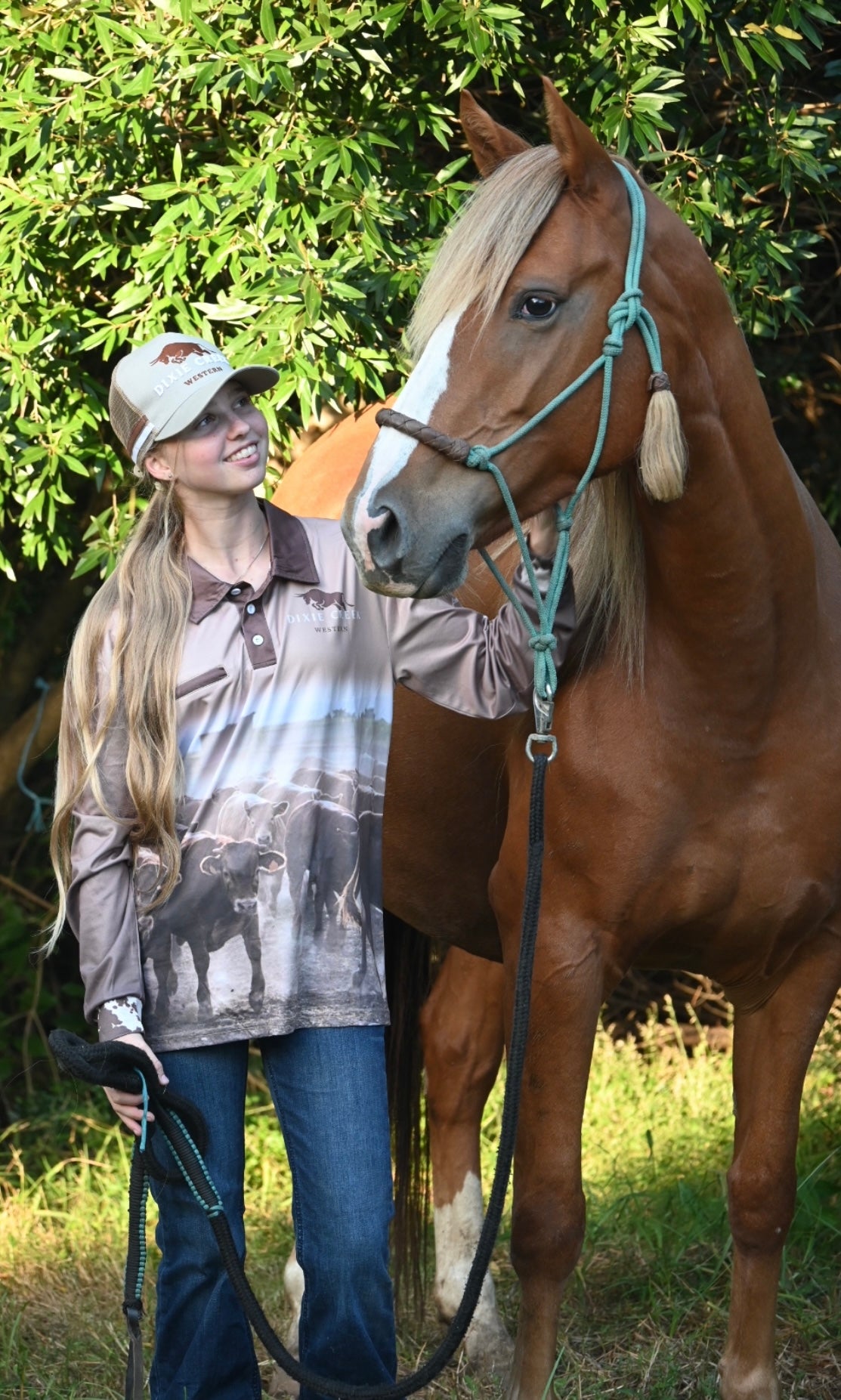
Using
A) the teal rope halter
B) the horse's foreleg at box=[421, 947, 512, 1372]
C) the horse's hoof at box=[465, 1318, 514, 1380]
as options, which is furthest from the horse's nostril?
the horse's hoof at box=[465, 1318, 514, 1380]

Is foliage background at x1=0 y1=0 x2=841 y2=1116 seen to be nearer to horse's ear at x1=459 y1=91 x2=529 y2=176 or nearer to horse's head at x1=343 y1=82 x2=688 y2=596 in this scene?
horse's ear at x1=459 y1=91 x2=529 y2=176

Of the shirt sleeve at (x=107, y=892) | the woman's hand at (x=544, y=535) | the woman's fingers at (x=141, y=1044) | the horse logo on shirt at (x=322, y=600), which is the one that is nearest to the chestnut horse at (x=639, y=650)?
the woman's hand at (x=544, y=535)

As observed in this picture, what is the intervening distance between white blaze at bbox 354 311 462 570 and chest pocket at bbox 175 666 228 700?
0.33 m

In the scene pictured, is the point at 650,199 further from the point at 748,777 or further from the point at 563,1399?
the point at 563,1399

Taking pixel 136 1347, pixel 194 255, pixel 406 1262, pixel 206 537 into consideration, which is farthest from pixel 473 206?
pixel 406 1262

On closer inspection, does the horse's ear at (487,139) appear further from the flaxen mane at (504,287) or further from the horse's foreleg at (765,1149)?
the horse's foreleg at (765,1149)

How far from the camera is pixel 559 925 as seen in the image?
2.48 meters

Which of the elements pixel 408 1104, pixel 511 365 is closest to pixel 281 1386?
pixel 408 1104

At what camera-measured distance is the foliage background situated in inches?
116

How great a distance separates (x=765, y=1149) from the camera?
2637 millimetres

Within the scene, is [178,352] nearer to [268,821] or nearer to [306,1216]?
[268,821]

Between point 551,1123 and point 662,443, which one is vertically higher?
point 662,443

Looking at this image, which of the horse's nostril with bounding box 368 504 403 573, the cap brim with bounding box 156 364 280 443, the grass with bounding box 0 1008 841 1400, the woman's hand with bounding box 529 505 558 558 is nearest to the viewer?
the horse's nostril with bounding box 368 504 403 573

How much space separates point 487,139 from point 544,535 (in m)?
0.61
